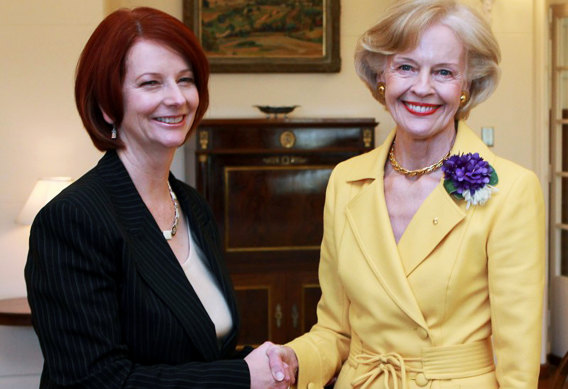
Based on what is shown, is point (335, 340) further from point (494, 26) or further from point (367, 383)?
point (494, 26)

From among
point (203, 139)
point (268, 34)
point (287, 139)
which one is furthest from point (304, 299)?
point (268, 34)

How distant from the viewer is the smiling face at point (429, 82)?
6.36 feet

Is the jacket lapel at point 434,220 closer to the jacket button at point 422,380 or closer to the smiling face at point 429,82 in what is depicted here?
the smiling face at point 429,82

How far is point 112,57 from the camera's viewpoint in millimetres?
1898

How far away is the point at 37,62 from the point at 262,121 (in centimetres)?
143

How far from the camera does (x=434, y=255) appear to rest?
194cm

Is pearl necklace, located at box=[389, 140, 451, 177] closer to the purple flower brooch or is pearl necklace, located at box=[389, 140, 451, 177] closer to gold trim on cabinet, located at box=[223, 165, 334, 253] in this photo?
the purple flower brooch

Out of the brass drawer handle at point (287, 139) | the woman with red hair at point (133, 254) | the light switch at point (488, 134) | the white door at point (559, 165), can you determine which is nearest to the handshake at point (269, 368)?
the woman with red hair at point (133, 254)

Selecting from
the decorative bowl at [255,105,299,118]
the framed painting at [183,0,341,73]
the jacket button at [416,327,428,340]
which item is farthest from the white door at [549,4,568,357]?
the jacket button at [416,327,428,340]

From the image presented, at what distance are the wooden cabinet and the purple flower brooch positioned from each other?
336 centimetres

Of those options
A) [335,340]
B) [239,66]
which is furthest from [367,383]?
[239,66]

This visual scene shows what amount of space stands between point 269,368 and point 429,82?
0.78 metres

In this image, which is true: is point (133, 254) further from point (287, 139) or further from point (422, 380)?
point (287, 139)

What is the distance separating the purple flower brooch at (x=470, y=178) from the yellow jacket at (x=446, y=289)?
0.02m
